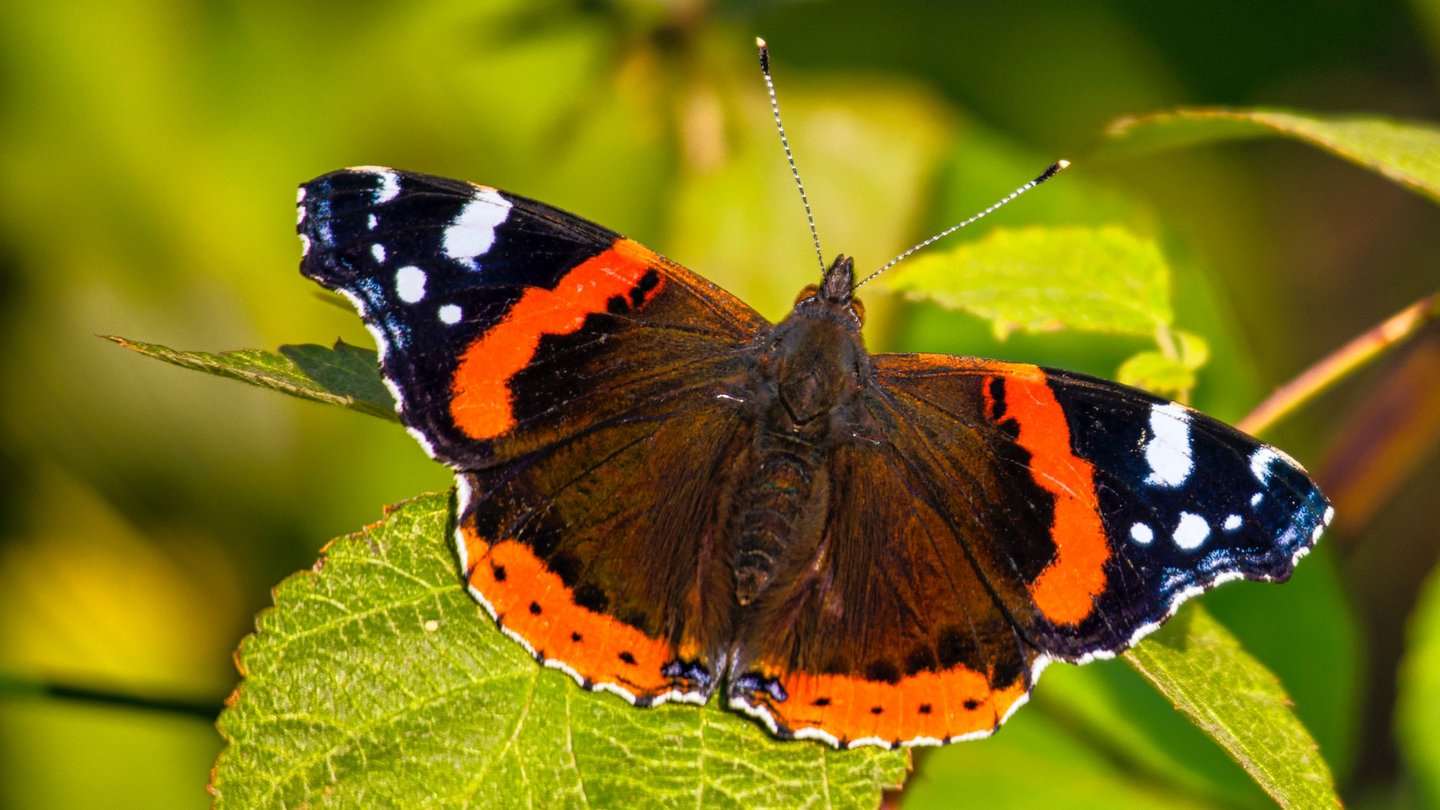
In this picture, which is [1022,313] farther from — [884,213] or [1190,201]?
[1190,201]

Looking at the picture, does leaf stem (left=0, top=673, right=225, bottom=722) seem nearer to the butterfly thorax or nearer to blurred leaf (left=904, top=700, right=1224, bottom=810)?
the butterfly thorax

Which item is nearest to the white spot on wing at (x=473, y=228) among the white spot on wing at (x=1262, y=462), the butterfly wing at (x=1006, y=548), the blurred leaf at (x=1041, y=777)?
the butterfly wing at (x=1006, y=548)

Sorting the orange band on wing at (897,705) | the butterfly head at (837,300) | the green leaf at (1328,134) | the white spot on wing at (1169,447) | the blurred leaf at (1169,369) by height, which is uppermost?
the green leaf at (1328,134)

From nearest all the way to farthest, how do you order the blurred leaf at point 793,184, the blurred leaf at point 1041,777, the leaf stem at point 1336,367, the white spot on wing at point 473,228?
the white spot on wing at point 473,228 < the leaf stem at point 1336,367 < the blurred leaf at point 1041,777 < the blurred leaf at point 793,184

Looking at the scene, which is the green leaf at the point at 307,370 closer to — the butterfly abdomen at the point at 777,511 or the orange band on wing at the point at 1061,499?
the butterfly abdomen at the point at 777,511

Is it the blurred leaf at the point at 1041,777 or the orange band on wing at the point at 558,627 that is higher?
the orange band on wing at the point at 558,627

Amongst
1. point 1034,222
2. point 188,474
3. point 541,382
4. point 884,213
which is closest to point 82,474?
point 188,474

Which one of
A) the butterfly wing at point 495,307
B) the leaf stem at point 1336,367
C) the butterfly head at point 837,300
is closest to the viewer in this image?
the butterfly wing at point 495,307
